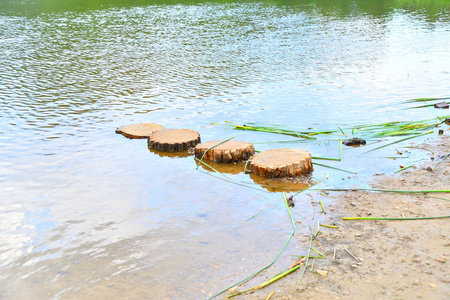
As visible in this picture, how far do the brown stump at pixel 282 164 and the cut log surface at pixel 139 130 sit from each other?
283cm

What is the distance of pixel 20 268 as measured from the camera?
4.61m

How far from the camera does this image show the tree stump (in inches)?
317

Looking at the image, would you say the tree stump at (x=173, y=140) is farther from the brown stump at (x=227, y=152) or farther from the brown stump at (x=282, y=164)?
the brown stump at (x=282, y=164)

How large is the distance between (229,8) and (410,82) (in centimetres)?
2576

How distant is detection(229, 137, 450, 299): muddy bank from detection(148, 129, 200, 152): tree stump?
3116mm

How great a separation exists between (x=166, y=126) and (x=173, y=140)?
4.82ft

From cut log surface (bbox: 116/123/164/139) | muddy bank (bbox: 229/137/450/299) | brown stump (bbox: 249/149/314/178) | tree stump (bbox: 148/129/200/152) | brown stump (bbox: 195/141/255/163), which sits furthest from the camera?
cut log surface (bbox: 116/123/164/139)

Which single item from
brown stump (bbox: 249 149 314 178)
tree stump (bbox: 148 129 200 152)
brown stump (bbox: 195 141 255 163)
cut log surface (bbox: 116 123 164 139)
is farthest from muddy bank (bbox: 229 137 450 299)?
cut log surface (bbox: 116 123 164 139)

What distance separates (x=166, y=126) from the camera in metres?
9.55

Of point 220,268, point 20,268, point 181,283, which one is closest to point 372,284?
point 220,268

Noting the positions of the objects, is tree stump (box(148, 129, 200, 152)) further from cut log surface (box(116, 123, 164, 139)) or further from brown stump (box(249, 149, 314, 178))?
brown stump (box(249, 149, 314, 178))

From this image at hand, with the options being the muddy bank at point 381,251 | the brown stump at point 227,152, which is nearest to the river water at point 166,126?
the brown stump at point 227,152

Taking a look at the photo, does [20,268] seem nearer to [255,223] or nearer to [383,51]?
[255,223]

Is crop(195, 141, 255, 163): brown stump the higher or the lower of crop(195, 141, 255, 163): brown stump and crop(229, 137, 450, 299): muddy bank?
the higher
